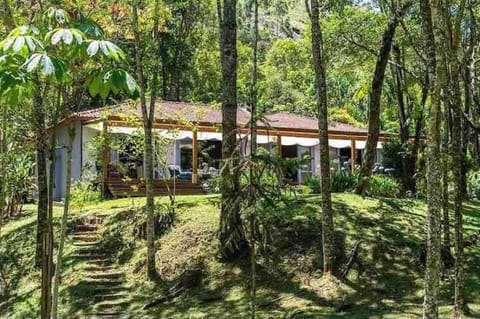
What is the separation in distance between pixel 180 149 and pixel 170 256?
38.4 feet

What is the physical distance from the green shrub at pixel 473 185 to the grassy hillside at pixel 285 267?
598 centimetres

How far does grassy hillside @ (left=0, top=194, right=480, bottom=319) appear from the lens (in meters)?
9.53

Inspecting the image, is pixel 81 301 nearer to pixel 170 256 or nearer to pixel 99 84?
pixel 170 256

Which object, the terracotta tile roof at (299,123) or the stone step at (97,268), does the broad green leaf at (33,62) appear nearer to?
the stone step at (97,268)

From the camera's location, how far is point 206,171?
2227 cm

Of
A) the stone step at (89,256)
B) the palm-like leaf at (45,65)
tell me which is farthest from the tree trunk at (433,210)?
the stone step at (89,256)

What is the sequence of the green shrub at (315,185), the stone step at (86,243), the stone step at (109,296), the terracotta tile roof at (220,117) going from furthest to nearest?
the terracotta tile roof at (220,117) < the green shrub at (315,185) < the stone step at (86,243) < the stone step at (109,296)

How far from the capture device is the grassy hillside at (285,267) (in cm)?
953

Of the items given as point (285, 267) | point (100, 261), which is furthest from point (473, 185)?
point (100, 261)

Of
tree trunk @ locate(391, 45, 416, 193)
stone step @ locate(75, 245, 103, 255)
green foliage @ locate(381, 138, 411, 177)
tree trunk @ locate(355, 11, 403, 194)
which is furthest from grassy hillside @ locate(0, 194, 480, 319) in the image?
green foliage @ locate(381, 138, 411, 177)

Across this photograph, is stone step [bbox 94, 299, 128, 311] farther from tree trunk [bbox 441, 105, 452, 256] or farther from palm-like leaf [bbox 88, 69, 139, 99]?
palm-like leaf [bbox 88, 69, 139, 99]

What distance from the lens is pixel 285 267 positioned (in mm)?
→ 11078

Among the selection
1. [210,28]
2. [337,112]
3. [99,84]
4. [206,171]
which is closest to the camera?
[99,84]

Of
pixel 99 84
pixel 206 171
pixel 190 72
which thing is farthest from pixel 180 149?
pixel 99 84
